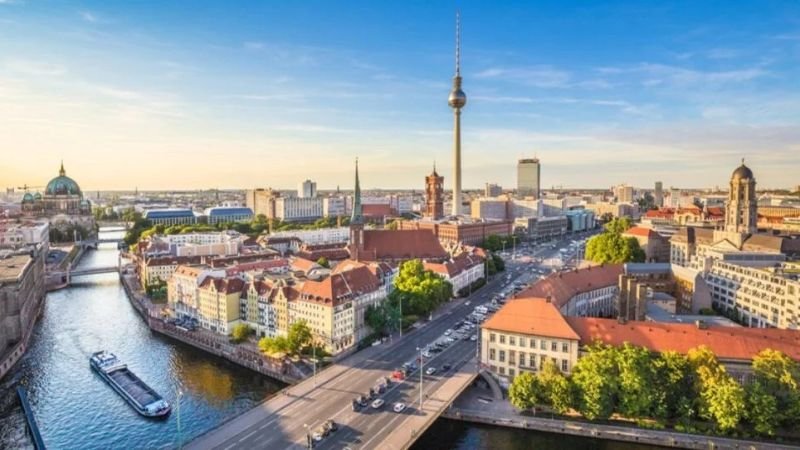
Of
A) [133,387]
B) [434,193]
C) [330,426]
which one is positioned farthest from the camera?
[434,193]

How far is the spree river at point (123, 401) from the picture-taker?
4806 cm

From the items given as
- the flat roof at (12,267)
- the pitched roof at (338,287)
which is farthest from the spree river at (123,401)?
the pitched roof at (338,287)

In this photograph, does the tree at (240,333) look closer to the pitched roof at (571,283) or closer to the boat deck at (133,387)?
the boat deck at (133,387)

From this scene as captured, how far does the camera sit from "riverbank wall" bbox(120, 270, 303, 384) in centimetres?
6225

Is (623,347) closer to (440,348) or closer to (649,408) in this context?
(649,408)

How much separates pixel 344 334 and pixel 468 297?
33.4 meters

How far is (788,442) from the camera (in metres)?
44.3

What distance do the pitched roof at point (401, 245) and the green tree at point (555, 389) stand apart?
6923 cm

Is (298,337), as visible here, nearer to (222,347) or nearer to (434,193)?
(222,347)

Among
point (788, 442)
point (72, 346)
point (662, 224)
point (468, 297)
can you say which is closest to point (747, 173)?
point (662, 224)

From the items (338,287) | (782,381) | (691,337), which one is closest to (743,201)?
(691,337)

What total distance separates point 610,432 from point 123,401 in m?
49.4

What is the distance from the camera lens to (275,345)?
64.4 meters

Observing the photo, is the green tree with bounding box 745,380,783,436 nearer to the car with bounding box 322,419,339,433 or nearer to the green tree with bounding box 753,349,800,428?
the green tree with bounding box 753,349,800,428
